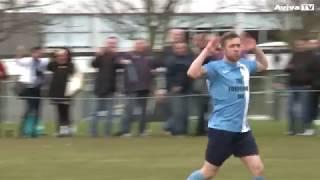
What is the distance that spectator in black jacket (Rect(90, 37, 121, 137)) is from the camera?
47.1 ft

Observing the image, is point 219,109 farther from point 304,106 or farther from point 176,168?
point 304,106

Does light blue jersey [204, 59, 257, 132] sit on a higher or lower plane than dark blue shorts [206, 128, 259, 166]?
higher

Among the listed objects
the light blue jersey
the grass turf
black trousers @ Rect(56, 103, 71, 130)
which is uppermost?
the light blue jersey

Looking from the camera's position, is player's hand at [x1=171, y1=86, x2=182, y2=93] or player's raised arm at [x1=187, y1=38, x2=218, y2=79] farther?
player's hand at [x1=171, y1=86, x2=182, y2=93]

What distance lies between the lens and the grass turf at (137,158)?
33.4ft

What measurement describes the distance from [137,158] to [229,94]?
410 centimetres

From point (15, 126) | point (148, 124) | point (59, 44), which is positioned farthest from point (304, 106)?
point (59, 44)

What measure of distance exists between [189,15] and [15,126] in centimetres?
2187

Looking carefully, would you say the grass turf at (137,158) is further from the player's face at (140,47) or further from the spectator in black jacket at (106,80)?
the player's face at (140,47)

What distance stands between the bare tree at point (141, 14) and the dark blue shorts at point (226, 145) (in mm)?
15819

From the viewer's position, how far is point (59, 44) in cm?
4350

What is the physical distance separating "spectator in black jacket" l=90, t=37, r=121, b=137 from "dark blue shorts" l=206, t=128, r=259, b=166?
6645 millimetres

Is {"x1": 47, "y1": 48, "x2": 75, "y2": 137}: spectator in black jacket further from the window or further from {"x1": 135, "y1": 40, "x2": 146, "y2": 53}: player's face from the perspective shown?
the window

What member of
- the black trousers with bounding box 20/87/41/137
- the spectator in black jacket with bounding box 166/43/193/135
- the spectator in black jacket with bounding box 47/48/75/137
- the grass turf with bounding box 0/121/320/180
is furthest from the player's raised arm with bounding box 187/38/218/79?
the black trousers with bounding box 20/87/41/137
